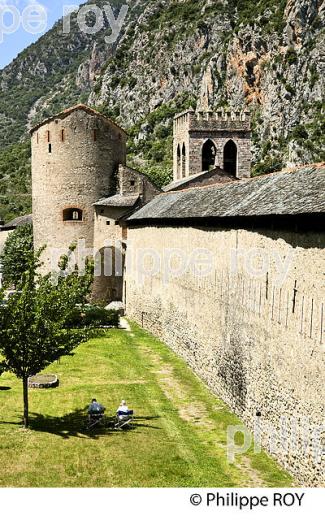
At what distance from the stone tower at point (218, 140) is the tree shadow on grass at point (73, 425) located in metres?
27.8

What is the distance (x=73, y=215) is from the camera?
33.2 metres

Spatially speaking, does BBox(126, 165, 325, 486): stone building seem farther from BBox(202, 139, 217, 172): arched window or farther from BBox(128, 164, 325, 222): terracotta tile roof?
BBox(202, 139, 217, 172): arched window

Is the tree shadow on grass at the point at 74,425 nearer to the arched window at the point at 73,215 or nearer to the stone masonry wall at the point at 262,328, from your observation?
the stone masonry wall at the point at 262,328

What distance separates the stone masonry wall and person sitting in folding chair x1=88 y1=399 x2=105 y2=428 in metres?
3.54

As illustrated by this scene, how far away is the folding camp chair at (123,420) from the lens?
47.9 ft

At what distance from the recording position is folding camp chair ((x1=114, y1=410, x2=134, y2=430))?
14.6m

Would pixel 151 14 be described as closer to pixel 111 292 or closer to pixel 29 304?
pixel 111 292

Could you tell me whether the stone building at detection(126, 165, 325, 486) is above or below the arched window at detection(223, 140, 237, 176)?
below

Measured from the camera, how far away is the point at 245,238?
14867 millimetres

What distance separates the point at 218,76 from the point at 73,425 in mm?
83273

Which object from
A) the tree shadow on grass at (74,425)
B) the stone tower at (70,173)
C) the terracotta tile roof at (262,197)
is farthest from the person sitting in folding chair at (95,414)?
the stone tower at (70,173)

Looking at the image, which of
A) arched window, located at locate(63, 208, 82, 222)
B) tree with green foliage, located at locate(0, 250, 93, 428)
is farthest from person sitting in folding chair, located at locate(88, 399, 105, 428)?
arched window, located at locate(63, 208, 82, 222)

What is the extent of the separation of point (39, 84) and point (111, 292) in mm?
151722

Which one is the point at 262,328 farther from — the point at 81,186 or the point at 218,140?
the point at 218,140
